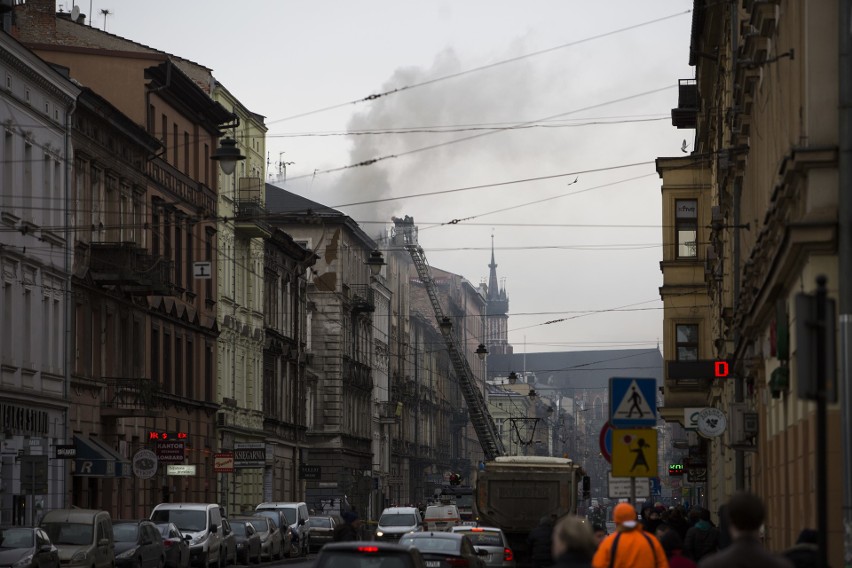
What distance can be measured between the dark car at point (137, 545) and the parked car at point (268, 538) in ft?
46.9

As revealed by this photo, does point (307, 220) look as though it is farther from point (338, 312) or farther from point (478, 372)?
point (478, 372)

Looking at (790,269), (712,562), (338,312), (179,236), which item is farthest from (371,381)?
(712,562)

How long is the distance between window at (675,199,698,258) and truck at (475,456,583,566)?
9.76 m

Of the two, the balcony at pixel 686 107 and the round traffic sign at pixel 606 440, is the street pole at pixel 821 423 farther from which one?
the balcony at pixel 686 107

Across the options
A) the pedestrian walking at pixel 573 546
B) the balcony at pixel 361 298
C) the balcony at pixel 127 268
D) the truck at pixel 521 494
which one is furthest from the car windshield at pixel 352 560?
the balcony at pixel 361 298

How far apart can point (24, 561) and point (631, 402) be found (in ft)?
40.5

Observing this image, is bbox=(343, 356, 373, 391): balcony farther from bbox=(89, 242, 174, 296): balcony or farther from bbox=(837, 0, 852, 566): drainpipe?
bbox=(837, 0, 852, 566): drainpipe

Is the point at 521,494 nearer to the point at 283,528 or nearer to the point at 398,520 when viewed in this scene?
the point at 398,520

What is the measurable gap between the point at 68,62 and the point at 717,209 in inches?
914

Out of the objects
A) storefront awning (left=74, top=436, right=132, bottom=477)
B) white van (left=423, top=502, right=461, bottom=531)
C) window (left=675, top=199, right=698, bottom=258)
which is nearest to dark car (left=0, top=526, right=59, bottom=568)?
storefront awning (left=74, top=436, right=132, bottom=477)

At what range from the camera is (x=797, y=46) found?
1942cm

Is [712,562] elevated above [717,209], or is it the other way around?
[717,209]

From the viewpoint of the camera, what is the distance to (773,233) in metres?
22.6

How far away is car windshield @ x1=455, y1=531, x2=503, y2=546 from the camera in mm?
35250
